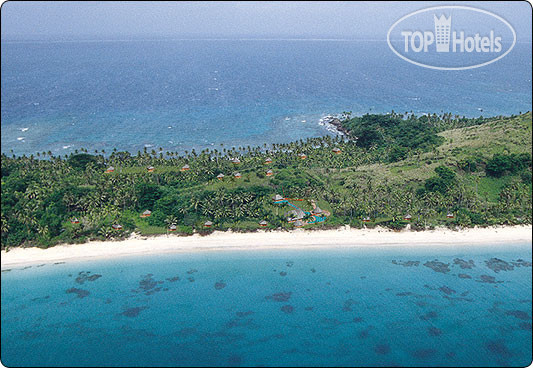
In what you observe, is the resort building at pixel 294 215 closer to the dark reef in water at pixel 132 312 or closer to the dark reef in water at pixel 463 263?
the dark reef in water at pixel 463 263

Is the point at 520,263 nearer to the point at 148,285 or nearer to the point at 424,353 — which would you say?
the point at 424,353

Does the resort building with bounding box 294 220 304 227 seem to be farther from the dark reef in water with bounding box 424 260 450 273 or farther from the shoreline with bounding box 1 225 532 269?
the dark reef in water with bounding box 424 260 450 273

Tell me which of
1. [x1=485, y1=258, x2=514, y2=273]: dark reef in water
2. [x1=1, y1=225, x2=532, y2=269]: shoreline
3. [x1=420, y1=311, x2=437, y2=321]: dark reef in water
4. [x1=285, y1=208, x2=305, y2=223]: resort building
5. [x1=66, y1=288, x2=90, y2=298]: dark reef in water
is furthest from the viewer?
[x1=285, y1=208, x2=305, y2=223]: resort building

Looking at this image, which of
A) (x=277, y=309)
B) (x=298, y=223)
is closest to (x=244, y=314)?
(x=277, y=309)

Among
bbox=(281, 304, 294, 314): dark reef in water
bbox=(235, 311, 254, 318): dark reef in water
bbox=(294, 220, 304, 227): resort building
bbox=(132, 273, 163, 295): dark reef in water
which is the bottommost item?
bbox=(235, 311, 254, 318): dark reef in water

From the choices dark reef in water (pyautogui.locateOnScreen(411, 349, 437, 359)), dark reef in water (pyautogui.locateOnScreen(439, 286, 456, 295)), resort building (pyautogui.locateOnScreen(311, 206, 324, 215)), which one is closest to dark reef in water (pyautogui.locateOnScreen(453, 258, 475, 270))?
dark reef in water (pyautogui.locateOnScreen(439, 286, 456, 295))

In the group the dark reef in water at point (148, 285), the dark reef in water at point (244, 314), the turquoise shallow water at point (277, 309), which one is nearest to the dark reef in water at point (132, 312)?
the turquoise shallow water at point (277, 309)
